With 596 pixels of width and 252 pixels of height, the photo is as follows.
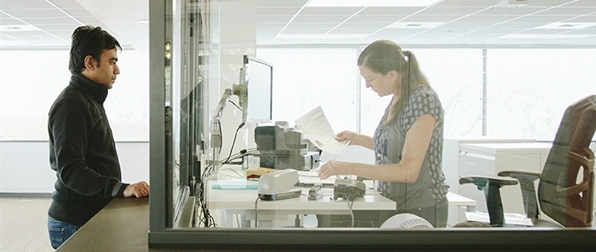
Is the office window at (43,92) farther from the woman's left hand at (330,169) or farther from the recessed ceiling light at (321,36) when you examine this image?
the woman's left hand at (330,169)

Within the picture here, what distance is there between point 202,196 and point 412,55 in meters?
0.67

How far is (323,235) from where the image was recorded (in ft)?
3.85

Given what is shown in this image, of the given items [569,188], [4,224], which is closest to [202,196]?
[569,188]

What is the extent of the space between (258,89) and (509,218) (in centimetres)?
76

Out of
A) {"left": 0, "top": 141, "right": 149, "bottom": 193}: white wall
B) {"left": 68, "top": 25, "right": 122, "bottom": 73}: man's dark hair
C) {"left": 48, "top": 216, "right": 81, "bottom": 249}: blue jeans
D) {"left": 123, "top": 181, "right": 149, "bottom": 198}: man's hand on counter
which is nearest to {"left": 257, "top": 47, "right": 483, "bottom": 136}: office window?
{"left": 123, "top": 181, "right": 149, "bottom": 198}: man's hand on counter

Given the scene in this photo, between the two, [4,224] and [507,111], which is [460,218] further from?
[4,224]

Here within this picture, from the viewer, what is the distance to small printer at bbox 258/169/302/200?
4.92 feet

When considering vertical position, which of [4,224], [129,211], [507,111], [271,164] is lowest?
[4,224]

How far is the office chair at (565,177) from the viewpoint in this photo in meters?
1.39

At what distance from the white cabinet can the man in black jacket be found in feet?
3.31

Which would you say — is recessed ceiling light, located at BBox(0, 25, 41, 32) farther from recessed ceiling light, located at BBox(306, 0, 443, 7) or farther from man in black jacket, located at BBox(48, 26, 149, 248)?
recessed ceiling light, located at BBox(306, 0, 443, 7)

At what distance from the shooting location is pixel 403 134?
4.84 ft

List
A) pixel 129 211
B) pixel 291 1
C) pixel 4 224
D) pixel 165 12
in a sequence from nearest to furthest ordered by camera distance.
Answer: pixel 165 12 → pixel 291 1 → pixel 129 211 → pixel 4 224

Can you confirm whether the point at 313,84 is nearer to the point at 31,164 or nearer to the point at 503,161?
the point at 503,161
